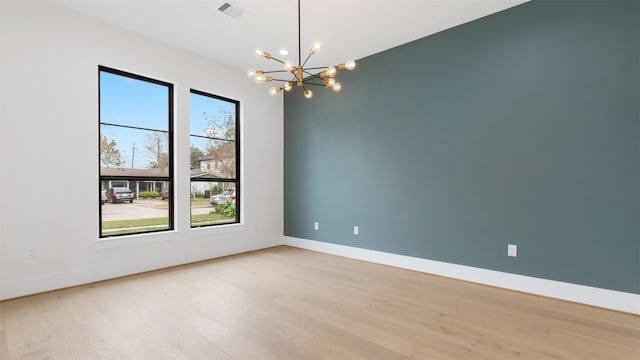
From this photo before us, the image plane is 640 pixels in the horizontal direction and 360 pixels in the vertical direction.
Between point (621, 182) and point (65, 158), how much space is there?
5620 millimetres

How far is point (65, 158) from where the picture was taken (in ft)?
10.9

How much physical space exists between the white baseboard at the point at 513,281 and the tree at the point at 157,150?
2.97 m

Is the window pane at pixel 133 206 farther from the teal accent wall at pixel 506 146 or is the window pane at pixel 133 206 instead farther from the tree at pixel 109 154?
the teal accent wall at pixel 506 146

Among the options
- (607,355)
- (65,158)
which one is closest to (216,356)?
(607,355)

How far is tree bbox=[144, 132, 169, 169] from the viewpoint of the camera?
163 inches

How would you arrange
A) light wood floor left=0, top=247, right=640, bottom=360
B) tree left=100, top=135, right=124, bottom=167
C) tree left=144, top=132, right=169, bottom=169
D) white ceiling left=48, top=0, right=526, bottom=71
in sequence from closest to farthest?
light wood floor left=0, top=247, right=640, bottom=360 < white ceiling left=48, top=0, right=526, bottom=71 < tree left=100, top=135, right=124, bottom=167 < tree left=144, top=132, right=169, bottom=169

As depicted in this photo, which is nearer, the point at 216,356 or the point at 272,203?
the point at 216,356

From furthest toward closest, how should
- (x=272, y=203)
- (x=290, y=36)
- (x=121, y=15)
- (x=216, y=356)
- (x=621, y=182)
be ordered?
1. (x=272, y=203)
2. (x=290, y=36)
3. (x=121, y=15)
4. (x=621, y=182)
5. (x=216, y=356)

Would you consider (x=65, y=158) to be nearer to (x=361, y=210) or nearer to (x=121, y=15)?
(x=121, y=15)

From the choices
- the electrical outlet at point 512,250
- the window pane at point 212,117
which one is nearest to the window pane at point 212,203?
the window pane at point 212,117

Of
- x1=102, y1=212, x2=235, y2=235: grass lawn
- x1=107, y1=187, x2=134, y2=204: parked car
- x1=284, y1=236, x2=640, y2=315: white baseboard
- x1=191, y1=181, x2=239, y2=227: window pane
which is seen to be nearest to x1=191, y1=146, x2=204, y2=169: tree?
x1=191, y1=181, x2=239, y2=227: window pane

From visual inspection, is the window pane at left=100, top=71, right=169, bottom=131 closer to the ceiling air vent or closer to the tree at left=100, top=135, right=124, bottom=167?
the tree at left=100, top=135, right=124, bottom=167

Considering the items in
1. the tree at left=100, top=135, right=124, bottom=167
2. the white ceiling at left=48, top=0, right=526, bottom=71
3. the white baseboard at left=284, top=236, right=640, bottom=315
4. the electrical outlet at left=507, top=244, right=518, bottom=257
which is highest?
the white ceiling at left=48, top=0, right=526, bottom=71

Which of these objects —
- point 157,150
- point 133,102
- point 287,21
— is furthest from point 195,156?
point 287,21
